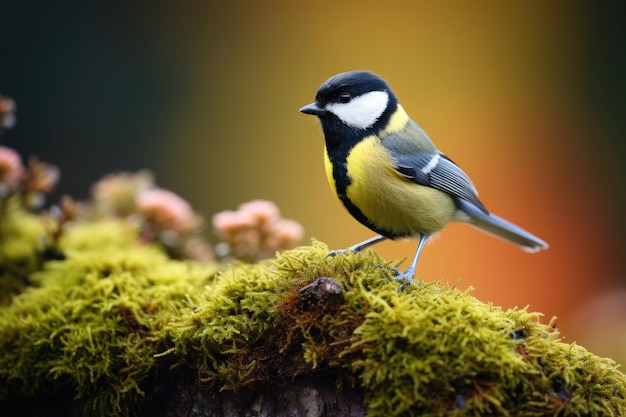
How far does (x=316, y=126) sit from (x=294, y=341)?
197 centimetres

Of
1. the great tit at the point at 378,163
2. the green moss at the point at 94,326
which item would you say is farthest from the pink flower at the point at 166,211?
the great tit at the point at 378,163

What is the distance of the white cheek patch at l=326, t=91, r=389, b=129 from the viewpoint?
5.55 ft

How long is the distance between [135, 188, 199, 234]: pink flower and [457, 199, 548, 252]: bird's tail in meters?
1.09

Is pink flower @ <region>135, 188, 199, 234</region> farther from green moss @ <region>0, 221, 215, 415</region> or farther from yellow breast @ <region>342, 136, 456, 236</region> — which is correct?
yellow breast @ <region>342, 136, 456, 236</region>

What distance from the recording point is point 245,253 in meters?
2.14

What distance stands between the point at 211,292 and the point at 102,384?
1.20 feet

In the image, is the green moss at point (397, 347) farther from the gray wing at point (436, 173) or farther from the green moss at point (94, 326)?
the gray wing at point (436, 173)

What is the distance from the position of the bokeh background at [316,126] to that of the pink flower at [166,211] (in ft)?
5.53

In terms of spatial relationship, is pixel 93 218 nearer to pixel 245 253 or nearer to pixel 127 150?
pixel 245 253

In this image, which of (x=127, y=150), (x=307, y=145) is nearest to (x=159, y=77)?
(x=127, y=150)

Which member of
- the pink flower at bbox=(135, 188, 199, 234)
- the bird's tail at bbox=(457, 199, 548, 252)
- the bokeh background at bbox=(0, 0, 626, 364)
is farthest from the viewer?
the bokeh background at bbox=(0, 0, 626, 364)

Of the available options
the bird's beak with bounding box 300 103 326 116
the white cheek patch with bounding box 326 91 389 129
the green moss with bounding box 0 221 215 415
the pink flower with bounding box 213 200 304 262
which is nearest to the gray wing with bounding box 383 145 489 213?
the white cheek patch with bounding box 326 91 389 129

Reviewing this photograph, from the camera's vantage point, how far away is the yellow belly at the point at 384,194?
5.34 ft

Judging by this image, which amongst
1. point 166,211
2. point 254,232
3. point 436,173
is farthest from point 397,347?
point 166,211
